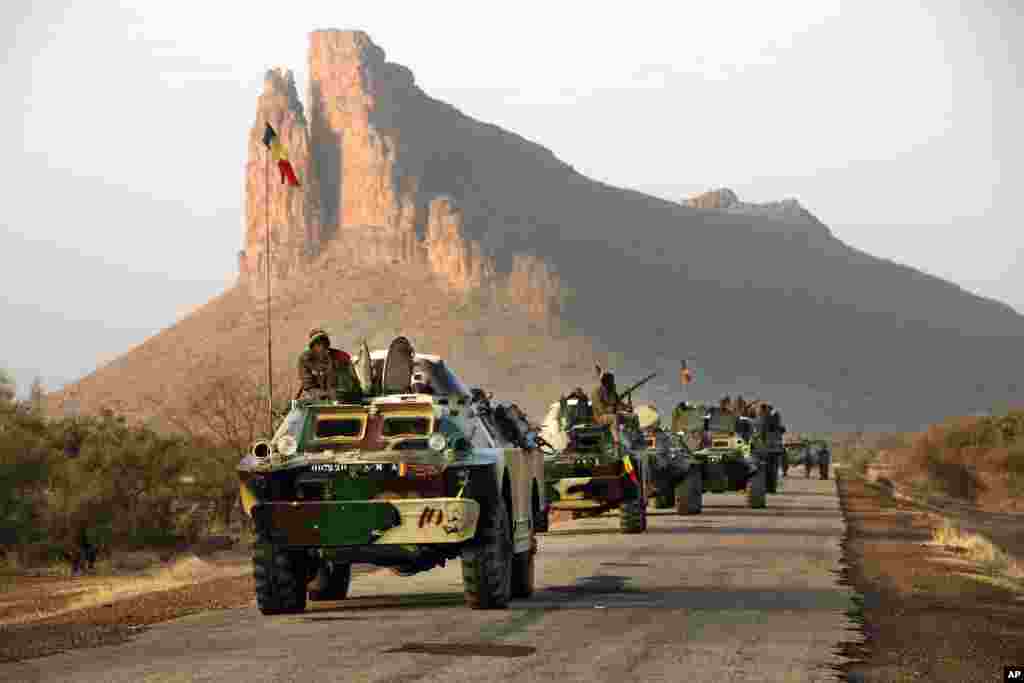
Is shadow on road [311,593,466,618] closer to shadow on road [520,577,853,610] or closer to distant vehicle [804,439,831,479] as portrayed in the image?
shadow on road [520,577,853,610]

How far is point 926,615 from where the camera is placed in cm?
1689

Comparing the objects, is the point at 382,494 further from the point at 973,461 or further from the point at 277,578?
the point at 973,461

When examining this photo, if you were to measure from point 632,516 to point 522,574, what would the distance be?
12.8 metres

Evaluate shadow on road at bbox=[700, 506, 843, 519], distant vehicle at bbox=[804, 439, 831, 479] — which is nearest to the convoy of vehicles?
shadow on road at bbox=[700, 506, 843, 519]

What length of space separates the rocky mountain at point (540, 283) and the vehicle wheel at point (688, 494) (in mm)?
82855

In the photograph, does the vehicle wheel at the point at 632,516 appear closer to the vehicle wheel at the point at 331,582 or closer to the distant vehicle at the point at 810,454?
the vehicle wheel at the point at 331,582

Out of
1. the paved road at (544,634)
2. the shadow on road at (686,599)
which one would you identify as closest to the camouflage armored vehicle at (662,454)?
the paved road at (544,634)

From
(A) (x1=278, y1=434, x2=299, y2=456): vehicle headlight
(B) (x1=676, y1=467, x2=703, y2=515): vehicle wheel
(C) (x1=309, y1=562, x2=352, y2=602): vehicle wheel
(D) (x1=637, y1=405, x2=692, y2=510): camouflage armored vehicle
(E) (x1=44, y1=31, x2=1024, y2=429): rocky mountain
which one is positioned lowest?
(C) (x1=309, y1=562, x2=352, y2=602): vehicle wheel

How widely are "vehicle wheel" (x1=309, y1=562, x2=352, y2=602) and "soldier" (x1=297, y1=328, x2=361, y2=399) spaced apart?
1.74m

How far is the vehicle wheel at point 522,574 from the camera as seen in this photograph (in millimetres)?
17328

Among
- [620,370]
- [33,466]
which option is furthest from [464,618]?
[620,370]

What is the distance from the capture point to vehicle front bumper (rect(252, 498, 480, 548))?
15164mm

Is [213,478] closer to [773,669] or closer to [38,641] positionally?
[38,641]

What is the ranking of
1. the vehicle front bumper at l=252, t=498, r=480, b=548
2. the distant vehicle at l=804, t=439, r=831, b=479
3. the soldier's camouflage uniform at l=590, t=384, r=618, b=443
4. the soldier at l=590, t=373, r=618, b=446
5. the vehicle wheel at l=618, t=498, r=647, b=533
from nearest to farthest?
the vehicle front bumper at l=252, t=498, r=480, b=548
the vehicle wheel at l=618, t=498, r=647, b=533
the soldier's camouflage uniform at l=590, t=384, r=618, b=443
the soldier at l=590, t=373, r=618, b=446
the distant vehicle at l=804, t=439, r=831, b=479
